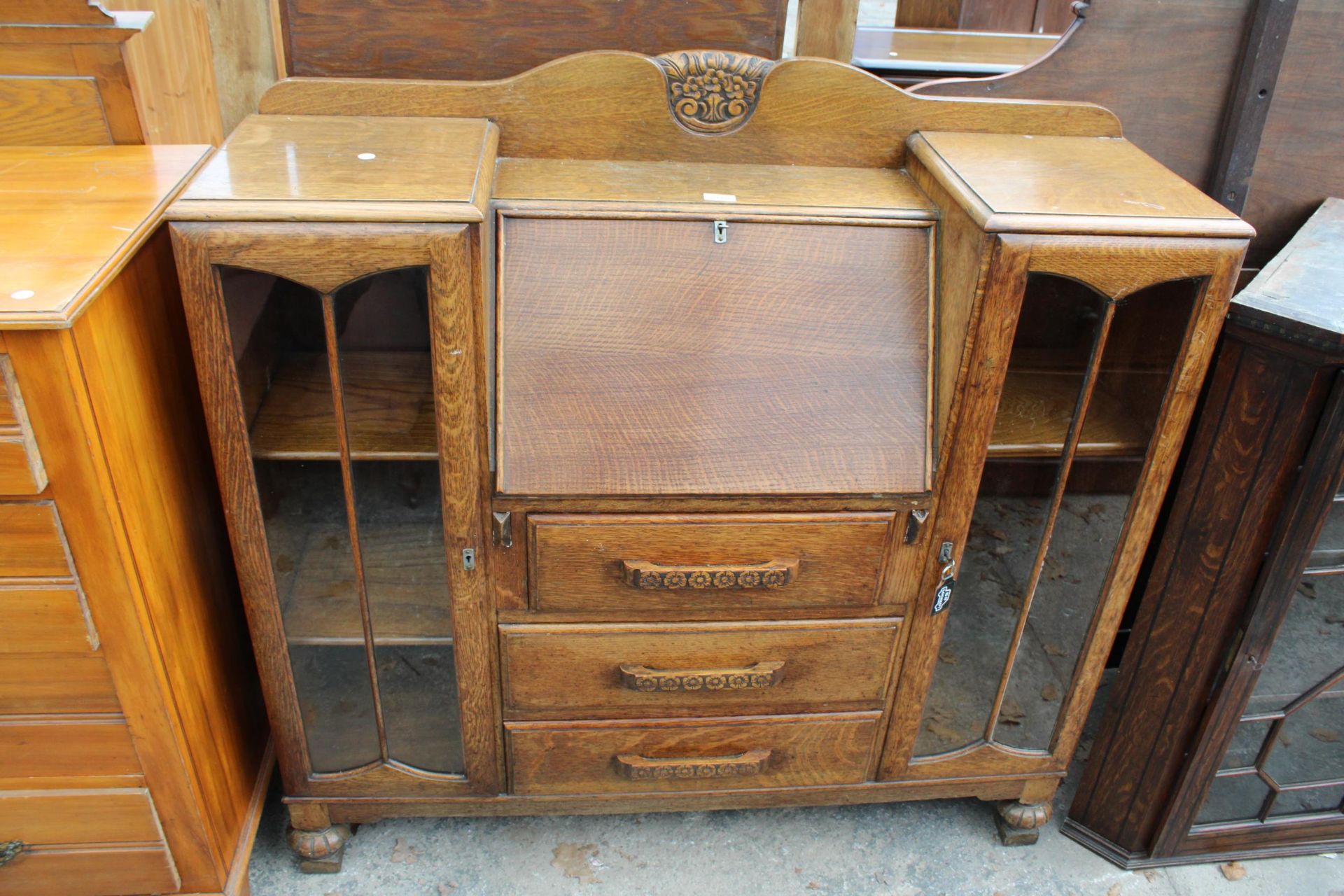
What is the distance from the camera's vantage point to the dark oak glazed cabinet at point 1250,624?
147 cm

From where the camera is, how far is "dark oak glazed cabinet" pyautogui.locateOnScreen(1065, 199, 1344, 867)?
4.83ft

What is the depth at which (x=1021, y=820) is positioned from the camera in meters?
1.95

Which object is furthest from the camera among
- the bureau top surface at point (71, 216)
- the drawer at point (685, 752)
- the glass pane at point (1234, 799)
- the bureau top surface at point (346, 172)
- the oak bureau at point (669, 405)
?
the glass pane at point (1234, 799)

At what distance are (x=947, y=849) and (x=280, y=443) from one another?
4.93ft

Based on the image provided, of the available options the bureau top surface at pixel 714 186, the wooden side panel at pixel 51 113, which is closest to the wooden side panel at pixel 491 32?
the bureau top surface at pixel 714 186

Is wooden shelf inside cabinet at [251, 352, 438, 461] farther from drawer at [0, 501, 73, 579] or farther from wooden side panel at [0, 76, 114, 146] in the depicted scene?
wooden side panel at [0, 76, 114, 146]

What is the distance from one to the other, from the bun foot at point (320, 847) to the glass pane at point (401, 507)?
0.24 meters

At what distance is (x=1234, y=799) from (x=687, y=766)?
1.07 meters

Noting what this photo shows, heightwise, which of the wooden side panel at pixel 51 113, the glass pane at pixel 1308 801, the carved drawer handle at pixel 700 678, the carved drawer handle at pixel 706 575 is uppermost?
the wooden side panel at pixel 51 113

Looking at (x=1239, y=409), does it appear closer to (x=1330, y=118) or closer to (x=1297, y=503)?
(x=1297, y=503)

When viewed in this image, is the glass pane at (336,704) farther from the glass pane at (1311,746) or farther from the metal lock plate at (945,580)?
the glass pane at (1311,746)

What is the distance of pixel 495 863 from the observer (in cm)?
191

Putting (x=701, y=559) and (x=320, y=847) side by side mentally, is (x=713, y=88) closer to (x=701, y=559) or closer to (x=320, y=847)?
(x=701, y=559)

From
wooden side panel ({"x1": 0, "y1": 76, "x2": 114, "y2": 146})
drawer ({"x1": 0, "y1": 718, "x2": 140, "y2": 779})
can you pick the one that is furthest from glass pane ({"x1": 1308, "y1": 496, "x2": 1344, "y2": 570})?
wooden side panel ({"x1": 0, "y1": 76, "x2": 114, "y2": 146})
